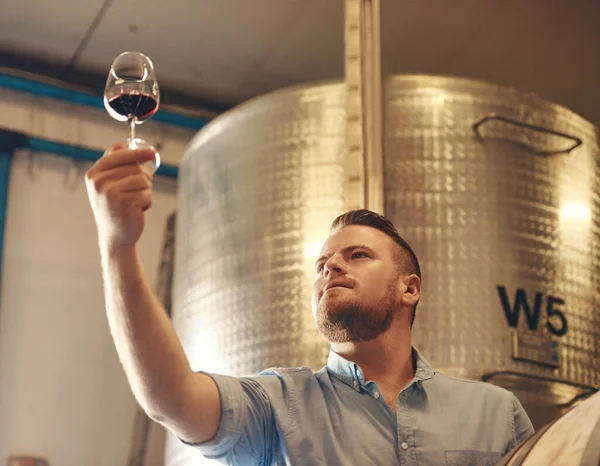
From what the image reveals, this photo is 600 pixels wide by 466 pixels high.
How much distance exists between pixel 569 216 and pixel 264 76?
6.30 ft

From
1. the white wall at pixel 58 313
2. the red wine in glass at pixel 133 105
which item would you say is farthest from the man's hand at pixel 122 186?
the white wall at pixel 58 313

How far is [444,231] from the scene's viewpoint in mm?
3027

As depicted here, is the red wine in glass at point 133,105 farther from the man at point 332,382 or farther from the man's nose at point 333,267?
the man's nose at point 333,267

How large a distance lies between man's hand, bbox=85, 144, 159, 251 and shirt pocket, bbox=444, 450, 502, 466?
714 mm

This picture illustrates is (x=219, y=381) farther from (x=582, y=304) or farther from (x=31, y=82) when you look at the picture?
(x=31, y=82)

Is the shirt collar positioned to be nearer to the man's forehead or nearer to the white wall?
the man's forehead

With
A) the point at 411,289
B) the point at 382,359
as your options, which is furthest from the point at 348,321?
the point at 411,289

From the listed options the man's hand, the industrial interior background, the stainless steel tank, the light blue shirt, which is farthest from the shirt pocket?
the industrial interior background

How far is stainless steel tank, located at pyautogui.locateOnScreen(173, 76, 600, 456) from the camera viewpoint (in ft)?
9.77

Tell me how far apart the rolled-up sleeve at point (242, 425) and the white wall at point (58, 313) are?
2.51 m

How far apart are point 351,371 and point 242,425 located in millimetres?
283

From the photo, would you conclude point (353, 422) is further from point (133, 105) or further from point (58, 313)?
point (58, 313)

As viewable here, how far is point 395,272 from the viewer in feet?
6.50

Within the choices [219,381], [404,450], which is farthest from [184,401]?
[404,450]
